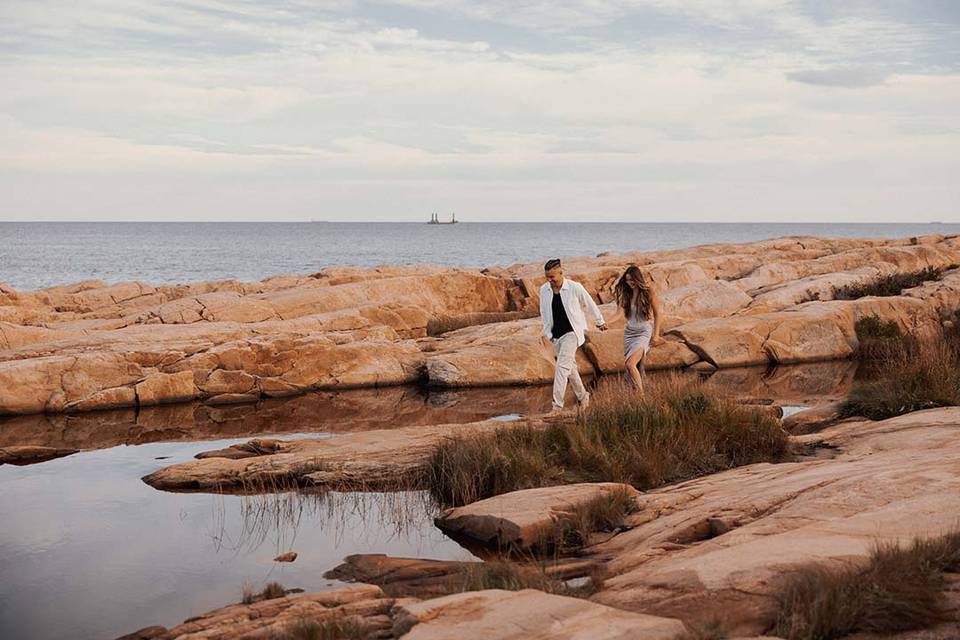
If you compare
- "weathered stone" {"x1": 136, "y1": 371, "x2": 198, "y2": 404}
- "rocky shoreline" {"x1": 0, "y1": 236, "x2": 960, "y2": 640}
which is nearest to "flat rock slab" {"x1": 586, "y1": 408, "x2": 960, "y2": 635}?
"rocky shoreline" {"x1": 0, "y1": 236, "x2": 960, "y2": 640}

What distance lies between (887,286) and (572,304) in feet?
55.8

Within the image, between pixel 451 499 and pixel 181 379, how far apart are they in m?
10.5

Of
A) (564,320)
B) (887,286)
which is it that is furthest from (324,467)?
(887,286)

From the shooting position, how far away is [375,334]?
2362 centimetres

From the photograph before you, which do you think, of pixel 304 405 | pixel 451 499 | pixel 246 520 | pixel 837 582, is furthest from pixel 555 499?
pixel 304 405

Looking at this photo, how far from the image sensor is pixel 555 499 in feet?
30.0

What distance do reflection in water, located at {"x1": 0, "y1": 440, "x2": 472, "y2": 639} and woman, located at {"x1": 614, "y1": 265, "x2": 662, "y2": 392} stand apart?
5214mm

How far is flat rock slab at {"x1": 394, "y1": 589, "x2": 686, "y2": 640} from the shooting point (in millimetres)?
5000

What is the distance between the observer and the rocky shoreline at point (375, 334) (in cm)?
1917

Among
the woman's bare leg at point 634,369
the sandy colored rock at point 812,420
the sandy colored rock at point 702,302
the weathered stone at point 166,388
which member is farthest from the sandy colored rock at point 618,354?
the weathered stone at point 166,388

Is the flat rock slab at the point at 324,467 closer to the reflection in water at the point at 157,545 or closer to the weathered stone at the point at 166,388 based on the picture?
the reflection in water at the point at 157,545

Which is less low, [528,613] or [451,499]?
[528,613]

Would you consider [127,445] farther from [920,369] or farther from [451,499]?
[920,369]

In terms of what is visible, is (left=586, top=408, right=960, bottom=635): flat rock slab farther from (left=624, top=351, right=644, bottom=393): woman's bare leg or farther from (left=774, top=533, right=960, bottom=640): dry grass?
(left=624, top=351, right=644, bottom=393): woman's bare leg
